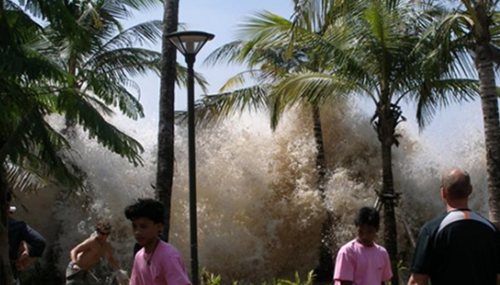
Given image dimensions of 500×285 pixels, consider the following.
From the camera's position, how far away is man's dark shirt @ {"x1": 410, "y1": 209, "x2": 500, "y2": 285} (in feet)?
16.4

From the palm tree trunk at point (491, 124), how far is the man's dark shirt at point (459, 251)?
8.74m

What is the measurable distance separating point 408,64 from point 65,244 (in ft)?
33.4

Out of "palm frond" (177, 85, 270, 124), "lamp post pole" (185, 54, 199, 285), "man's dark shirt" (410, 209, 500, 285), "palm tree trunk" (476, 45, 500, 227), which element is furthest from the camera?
"palm frond" (177, 85, 270, 124)

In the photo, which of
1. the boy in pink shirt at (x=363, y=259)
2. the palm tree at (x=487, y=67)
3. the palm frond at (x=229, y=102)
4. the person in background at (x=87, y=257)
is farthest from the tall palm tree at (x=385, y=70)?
the boy in pink shirt at (x=363, y=259)

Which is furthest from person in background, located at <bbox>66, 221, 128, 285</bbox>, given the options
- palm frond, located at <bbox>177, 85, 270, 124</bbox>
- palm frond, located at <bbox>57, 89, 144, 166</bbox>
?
palm frond, located at <bbox>177, 85, 270, 124</bbox>

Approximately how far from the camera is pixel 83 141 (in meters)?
23.2

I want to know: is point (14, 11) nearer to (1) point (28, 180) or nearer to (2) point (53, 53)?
(2) point (53, 53)

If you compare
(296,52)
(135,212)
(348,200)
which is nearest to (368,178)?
(348,200)

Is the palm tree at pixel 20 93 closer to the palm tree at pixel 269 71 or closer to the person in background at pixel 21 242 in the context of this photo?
the person in background at pixel 21 242

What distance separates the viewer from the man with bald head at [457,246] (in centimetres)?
500

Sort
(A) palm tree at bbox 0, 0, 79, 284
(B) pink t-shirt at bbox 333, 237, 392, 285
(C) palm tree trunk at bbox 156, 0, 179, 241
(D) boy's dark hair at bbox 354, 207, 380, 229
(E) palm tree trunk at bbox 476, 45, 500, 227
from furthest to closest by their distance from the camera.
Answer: (C) palm tree trunk at bbox 156, 0, 179, 241
(E) palm tree trunk at bbox 476, 45, 500, 227
(A) palm tree at bbox 0, 0, 79, 284
(D) boy's dark hair at bbox 354, 207, 380, 229
(B) pink t-shirt at bbox 333, 237, 392, 285

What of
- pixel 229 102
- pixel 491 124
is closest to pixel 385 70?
pixel 491 124

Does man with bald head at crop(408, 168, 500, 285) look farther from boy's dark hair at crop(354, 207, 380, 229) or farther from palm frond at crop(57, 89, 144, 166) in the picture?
palm frond at crop(57, 89, 144, 166)

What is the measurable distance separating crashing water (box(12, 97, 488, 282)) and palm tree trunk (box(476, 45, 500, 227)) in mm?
8990
